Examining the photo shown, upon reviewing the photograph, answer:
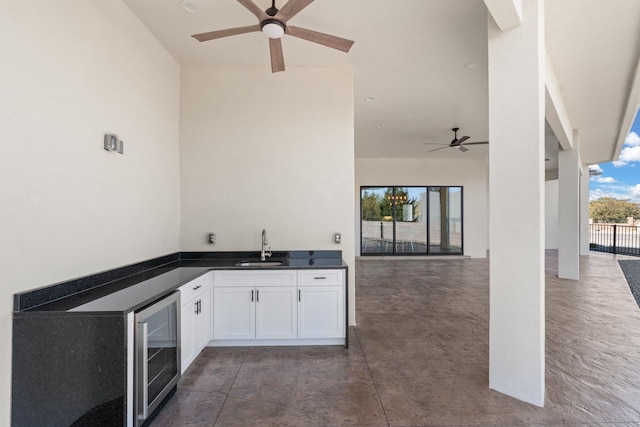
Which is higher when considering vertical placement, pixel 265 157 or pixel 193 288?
pixel 265 157

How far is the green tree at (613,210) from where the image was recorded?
728 inches

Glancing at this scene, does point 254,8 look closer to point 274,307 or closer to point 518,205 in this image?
point 518,205

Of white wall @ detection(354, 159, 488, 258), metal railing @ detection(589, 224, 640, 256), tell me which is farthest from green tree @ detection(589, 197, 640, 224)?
white wall @ detection(354, 159, 488, 258)

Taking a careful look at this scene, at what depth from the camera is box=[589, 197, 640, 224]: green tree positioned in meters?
18.5

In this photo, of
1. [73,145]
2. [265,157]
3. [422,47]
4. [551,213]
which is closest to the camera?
[73,145]

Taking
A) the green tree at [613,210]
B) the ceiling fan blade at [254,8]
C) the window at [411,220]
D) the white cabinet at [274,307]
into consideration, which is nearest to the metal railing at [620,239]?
the window at [411,220]

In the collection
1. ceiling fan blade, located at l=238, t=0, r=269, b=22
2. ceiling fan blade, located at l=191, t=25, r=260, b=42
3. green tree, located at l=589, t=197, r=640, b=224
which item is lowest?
green tree, located at l=589, t=197, r=640, b=224

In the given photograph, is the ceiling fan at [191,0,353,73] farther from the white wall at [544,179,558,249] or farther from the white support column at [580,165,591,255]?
the white wall at [544,179,558,249]

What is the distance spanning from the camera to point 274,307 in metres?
3.30

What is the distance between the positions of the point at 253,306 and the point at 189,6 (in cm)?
284

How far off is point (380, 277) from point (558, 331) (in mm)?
3706

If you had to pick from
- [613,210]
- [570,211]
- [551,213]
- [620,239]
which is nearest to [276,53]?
[570,211]

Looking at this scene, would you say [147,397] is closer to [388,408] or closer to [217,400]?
[217,400]

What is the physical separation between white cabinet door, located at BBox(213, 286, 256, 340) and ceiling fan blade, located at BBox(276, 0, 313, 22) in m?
2.44
